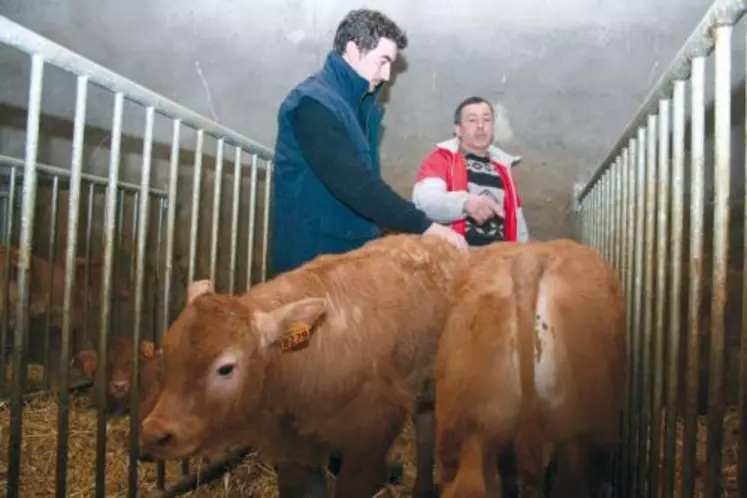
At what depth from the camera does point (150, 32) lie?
6.58 meters

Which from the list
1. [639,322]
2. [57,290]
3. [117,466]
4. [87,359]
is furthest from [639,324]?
[57,290]

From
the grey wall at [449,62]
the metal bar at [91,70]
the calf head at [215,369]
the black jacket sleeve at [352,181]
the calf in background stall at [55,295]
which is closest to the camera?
the metal bar at [91,70]

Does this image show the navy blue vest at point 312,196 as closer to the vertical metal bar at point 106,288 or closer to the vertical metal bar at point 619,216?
the vertical metal bar at point 106,288

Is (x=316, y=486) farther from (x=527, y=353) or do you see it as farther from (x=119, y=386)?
(x=119, y=386)

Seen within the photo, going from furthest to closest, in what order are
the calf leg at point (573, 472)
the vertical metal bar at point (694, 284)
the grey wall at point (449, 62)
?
the grey wall at point (449, 62) < the calf leg at point (573, 472) < the vertical metal bar at point (694, 284)

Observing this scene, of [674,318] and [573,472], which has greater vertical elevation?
[674,318]

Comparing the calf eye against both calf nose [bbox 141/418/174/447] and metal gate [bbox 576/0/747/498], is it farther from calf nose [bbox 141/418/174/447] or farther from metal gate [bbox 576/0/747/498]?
metal gate [bbox 576/0/747/498]

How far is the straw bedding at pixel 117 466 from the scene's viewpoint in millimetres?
3715

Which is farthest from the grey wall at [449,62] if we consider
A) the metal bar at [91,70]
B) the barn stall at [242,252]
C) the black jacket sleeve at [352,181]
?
the black jacket sleeve at [352,181]

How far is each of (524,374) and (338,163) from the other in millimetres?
1345

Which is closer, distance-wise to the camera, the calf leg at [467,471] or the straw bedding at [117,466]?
the calf leg at [467,471]

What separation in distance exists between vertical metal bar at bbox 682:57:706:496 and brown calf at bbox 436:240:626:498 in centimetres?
38

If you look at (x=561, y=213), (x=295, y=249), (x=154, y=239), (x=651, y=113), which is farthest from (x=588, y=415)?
(x=154, y=239)

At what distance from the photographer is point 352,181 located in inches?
126
